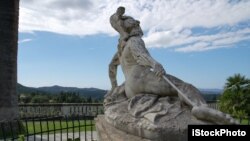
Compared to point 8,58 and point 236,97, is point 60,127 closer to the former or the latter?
point 8,58

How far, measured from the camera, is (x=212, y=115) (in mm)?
4617

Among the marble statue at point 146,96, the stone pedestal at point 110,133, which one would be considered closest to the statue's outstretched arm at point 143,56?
the marble statue at point 146,96

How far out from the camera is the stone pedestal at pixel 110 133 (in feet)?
16.6

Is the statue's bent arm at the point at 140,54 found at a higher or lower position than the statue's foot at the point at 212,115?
higher

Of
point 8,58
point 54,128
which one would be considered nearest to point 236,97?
point 8,58

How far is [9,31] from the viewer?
11.6m

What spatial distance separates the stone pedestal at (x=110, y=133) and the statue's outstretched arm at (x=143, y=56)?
2.83 ft

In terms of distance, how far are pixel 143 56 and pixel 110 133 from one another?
1.09m

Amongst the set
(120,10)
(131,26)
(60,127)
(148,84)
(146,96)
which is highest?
(120,10)

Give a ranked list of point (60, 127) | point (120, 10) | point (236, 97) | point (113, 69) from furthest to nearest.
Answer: point (236, 97) < point (60, 127) < point (113, 69) < point (120, 10)

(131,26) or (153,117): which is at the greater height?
(131,26)

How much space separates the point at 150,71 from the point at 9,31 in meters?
7.06

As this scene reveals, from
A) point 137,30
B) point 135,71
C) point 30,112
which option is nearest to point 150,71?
point 135,71

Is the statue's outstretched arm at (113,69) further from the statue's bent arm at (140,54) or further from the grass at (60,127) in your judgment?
the grass at (60,127)
